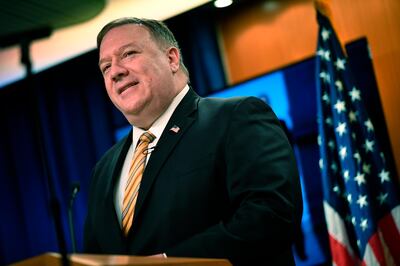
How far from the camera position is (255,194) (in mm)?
1382

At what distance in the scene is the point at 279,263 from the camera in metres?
1.46

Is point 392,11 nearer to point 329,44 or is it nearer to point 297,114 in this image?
point 329,44

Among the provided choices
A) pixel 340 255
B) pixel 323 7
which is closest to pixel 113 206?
pixel 340 255

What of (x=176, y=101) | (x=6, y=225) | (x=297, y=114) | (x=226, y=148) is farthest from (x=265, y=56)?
(x=6, y=225)

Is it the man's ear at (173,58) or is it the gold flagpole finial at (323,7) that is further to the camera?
the gold flagpole finial at (323,7)

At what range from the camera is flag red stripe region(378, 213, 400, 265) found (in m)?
2.80

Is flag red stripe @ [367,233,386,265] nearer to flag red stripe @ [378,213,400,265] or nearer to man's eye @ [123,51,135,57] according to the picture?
flag red stripe @ [378,213,400,265]

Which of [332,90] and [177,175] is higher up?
[332,90]

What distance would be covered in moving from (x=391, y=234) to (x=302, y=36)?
5.95ft

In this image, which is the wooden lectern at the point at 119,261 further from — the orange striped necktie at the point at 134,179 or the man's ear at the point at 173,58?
the man's ear at the point at 173,58

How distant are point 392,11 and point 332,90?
93 cm

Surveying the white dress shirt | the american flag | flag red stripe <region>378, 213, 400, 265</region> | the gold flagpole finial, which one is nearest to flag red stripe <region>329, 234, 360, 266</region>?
the american flag

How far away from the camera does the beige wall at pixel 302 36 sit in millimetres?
3490

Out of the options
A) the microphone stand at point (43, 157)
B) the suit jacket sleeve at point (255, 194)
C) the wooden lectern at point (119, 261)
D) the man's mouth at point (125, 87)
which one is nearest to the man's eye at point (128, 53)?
the man's mouth at point (125, 87)
